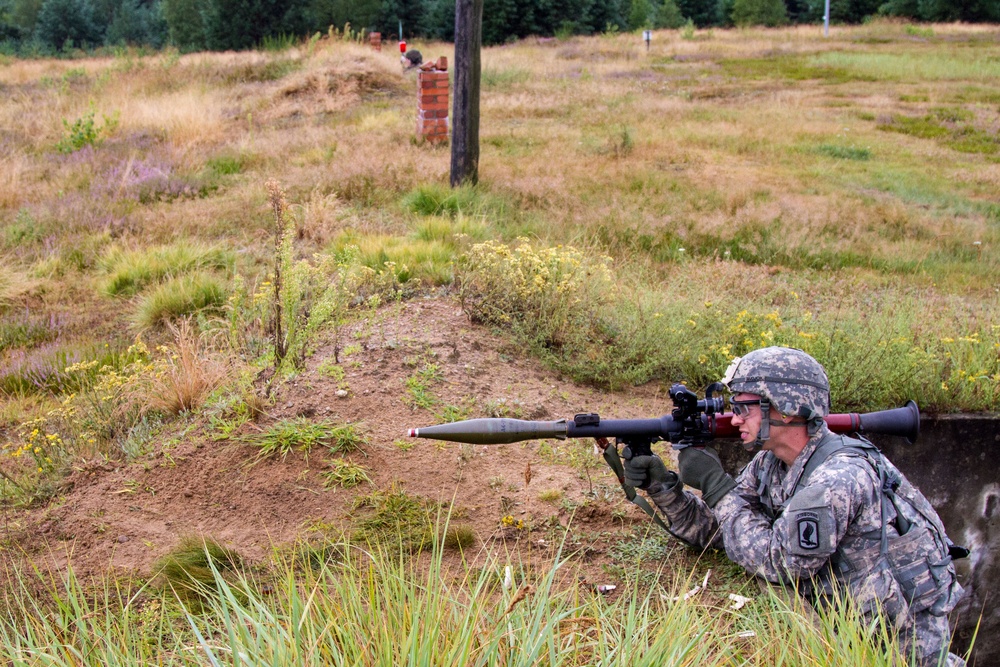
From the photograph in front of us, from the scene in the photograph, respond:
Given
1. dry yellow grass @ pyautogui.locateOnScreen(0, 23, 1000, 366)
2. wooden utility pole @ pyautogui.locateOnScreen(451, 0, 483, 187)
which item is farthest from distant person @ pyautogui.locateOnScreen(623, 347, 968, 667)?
wooden utility pole @ pyautogui.locateOnScreen(451, 0, 483, 187)

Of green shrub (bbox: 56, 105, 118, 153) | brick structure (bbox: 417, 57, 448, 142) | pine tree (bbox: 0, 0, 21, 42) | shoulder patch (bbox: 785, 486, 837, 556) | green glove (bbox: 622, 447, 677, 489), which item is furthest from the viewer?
pine tree (bbox: 0, 0, 21, 42)

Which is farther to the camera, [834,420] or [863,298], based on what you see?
[863,298]

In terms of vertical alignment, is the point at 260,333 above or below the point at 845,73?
below

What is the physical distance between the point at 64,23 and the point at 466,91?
53.1m

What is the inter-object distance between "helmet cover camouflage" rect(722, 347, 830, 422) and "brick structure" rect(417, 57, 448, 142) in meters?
9.72

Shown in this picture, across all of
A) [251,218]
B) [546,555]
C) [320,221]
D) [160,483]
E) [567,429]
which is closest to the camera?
[567,429]

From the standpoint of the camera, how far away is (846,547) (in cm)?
305

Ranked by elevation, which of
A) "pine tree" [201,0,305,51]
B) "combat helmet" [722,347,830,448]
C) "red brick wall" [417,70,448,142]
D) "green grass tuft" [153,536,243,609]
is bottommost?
"green grass tuft" [153,536,243,609]

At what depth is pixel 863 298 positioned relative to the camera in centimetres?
695

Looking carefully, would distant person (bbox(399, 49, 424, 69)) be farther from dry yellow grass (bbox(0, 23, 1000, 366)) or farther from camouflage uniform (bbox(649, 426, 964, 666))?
camouflage uniform (bbox(649, 426, 964, 666))

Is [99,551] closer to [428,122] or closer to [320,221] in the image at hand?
[320,221]

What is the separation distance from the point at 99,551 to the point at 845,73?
1009 inches

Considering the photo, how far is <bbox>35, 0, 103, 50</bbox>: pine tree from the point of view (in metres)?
52.2

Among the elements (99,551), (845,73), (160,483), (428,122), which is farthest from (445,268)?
(845,73)
